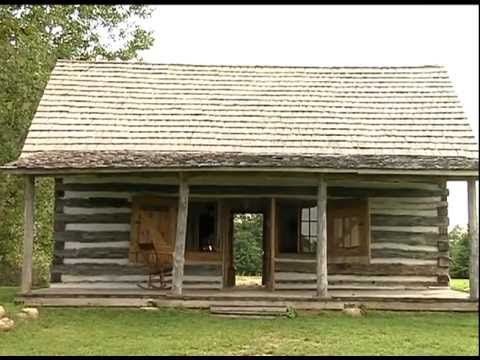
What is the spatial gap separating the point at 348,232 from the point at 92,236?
5314mm

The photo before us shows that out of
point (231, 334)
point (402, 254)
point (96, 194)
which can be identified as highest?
point (96, 194)

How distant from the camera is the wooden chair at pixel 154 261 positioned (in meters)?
13.4

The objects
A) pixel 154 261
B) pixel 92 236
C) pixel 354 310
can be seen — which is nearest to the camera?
pixel 354 310

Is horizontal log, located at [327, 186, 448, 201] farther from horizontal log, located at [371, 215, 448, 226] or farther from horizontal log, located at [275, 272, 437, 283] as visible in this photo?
horizontal log, located at [275, 272, 437, 283]

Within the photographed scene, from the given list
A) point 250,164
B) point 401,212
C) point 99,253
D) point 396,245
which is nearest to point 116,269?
point 99,253

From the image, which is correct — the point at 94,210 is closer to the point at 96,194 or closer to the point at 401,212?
the point at 96,194

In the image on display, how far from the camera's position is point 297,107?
51.5ft

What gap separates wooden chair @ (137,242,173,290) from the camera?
1337cm

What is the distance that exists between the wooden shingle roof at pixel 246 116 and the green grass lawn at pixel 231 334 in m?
2.71

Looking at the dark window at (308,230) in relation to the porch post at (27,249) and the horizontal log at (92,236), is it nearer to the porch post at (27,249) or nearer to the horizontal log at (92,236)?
the horizontal log at (92,236)

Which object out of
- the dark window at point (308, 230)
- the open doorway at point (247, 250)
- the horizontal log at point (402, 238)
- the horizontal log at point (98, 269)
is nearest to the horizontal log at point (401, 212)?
the horizontal log at point (402, 238)

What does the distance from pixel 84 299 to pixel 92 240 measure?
202 centimetres

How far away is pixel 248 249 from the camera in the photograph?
1027 inches

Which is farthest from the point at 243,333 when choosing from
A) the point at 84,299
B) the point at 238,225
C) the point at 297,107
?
the point at 238,225
